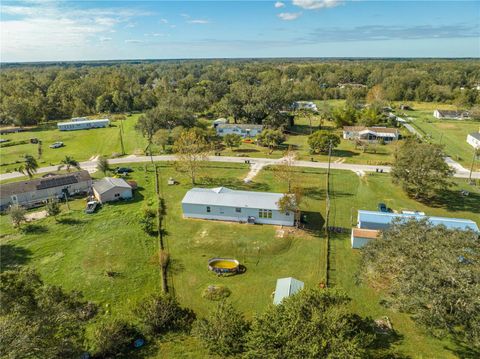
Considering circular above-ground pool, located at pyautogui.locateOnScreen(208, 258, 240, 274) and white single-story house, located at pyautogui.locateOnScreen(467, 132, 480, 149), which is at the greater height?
white single-story house, located at pyautogui.locateOnScreen(467, 132, 480, 149)

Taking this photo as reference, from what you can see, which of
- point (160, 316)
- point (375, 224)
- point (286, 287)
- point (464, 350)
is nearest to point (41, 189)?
point (160, 316)

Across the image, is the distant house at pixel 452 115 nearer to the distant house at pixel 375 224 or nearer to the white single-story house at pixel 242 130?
the white single-story house at pixel 242 130

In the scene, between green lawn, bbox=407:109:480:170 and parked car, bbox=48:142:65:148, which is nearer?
green lawn, bbox=407:109:480:170

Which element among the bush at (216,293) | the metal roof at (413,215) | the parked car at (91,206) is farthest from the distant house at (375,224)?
the parked car at (91,206)

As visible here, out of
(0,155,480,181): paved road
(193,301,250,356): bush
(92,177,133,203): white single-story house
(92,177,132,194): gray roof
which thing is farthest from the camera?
(0,155,480,181): paved road

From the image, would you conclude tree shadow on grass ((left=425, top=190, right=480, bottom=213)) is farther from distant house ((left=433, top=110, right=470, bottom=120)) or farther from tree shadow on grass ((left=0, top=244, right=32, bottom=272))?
distant house ((left=433, top=110, right=470, bottom=120))

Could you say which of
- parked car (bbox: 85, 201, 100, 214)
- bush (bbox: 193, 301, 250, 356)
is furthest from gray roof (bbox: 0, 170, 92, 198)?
bush (bbox: 193, 301, 250, 356)

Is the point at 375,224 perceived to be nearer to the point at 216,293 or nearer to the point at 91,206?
the point at 216,293
